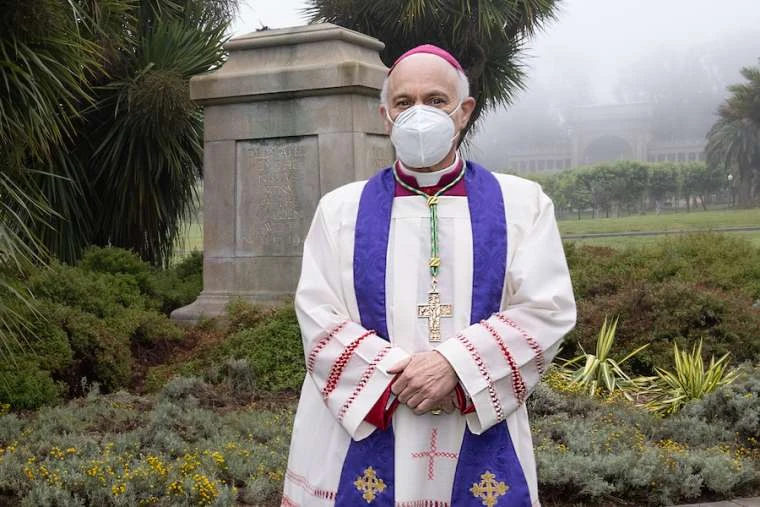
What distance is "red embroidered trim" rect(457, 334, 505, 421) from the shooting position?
2.44 metres

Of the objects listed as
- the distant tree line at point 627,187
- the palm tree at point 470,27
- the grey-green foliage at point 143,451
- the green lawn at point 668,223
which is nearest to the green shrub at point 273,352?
the grey-green foliage at point 143,451

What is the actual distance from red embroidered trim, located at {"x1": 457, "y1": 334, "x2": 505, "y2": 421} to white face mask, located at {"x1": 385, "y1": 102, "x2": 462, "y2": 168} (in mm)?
495

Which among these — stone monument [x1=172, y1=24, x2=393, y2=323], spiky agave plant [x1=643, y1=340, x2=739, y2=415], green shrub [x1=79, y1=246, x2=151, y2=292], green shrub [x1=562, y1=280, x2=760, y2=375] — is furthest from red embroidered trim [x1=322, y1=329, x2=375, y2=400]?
green shrub [x1=79, y1=246, x2=151, y2=292]

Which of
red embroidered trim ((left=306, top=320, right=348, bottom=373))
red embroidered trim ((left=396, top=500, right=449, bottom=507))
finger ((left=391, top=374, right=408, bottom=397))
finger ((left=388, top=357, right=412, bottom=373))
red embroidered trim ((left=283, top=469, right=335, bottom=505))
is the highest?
red embroidered trim ((left=306, top=320, right=348, bottom=373))

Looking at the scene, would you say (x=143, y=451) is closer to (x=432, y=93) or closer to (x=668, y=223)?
(x=432, y=93)

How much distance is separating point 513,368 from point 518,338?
77 millimetres

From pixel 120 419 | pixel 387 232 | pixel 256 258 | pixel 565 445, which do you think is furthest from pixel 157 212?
pixel 387 232

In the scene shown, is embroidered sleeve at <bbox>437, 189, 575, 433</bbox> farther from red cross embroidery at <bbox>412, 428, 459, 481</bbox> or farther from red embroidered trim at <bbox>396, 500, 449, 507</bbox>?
red embroidered trim at <bbox>396, 500, 449, 507</bbox>

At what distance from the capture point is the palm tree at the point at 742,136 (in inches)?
1478

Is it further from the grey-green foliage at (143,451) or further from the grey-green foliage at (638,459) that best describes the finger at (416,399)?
the grey-green foliage at (638,459)

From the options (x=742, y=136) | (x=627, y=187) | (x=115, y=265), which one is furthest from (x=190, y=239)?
(x=627, y=187)

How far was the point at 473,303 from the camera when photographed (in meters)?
2.59

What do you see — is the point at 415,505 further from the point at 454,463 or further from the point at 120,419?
the point at 120,419

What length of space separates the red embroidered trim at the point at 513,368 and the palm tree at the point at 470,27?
14126 mm
